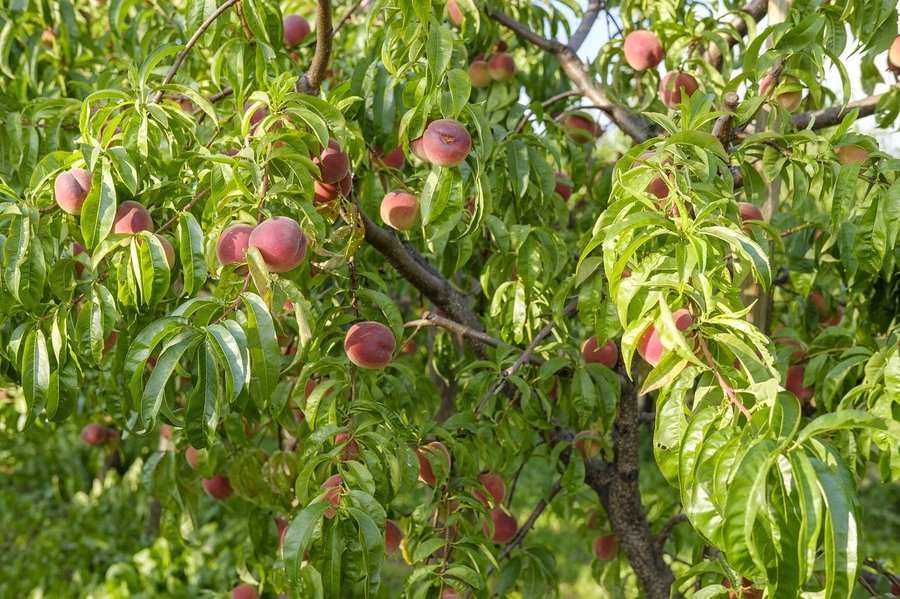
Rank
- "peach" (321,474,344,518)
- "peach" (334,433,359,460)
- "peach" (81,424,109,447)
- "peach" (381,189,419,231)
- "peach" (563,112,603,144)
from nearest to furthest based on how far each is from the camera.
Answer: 1. "peach" (321,474,344,518)
2. "peach" (334,433,359,460)
3. "peach" (381,189,419,231)
4. "peach" (563,112,603,144)
5. "peach" (81,424,109,447)

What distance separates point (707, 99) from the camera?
43.4 inches

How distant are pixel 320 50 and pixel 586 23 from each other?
3.66 feet

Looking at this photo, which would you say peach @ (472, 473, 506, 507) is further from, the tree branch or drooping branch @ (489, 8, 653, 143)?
the tree branch

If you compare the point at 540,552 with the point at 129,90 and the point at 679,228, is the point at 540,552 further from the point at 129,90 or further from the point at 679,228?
the point at 129,90

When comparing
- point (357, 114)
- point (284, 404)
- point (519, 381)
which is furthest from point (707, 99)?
point (284, 404)

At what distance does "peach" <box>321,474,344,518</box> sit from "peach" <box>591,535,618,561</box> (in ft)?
3.63

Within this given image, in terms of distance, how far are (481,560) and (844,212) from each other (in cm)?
75

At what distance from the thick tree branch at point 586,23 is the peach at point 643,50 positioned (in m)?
0.27

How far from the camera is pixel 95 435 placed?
2.65 m

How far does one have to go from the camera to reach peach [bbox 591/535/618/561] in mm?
1992

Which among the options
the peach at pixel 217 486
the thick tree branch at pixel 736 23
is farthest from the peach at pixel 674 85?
the peach at pixel 217 486

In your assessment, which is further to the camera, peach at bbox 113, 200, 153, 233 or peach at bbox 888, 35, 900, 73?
peach at bbox 888, 35, 900, 73

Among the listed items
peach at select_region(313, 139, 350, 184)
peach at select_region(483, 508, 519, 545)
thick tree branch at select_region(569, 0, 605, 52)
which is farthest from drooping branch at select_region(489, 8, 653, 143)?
peach at select_region(483, 508, 519, 545)

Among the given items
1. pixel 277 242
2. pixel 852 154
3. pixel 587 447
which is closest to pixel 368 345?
pixel 277 242
